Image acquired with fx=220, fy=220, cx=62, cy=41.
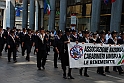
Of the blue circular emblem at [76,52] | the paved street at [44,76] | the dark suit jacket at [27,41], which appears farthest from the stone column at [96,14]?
the blue circular emblem at [76,52]

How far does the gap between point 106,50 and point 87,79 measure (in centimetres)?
158

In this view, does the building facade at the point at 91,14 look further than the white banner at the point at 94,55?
Yes

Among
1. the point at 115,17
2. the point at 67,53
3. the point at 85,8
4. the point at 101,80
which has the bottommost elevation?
the point at 101,80

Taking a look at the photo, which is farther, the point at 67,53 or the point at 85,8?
the point at 85,8

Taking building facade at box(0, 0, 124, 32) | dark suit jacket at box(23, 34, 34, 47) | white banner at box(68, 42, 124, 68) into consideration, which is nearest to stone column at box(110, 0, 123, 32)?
building facade at box(0, 0, 124, 32)

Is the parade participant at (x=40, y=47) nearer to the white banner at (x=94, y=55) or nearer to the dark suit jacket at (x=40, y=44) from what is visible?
the dark suit jacket at (x=40, y=44)

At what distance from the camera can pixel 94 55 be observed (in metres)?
8.74

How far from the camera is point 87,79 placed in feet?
27.0

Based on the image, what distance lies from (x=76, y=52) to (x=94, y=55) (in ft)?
2.74

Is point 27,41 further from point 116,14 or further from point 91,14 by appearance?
point 91,14

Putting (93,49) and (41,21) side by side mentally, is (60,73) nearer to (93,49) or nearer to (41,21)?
(93,49)

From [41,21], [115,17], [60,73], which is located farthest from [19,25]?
[60,73]

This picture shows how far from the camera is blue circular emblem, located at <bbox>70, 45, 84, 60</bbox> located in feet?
27.2

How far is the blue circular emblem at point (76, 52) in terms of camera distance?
27.2ft
